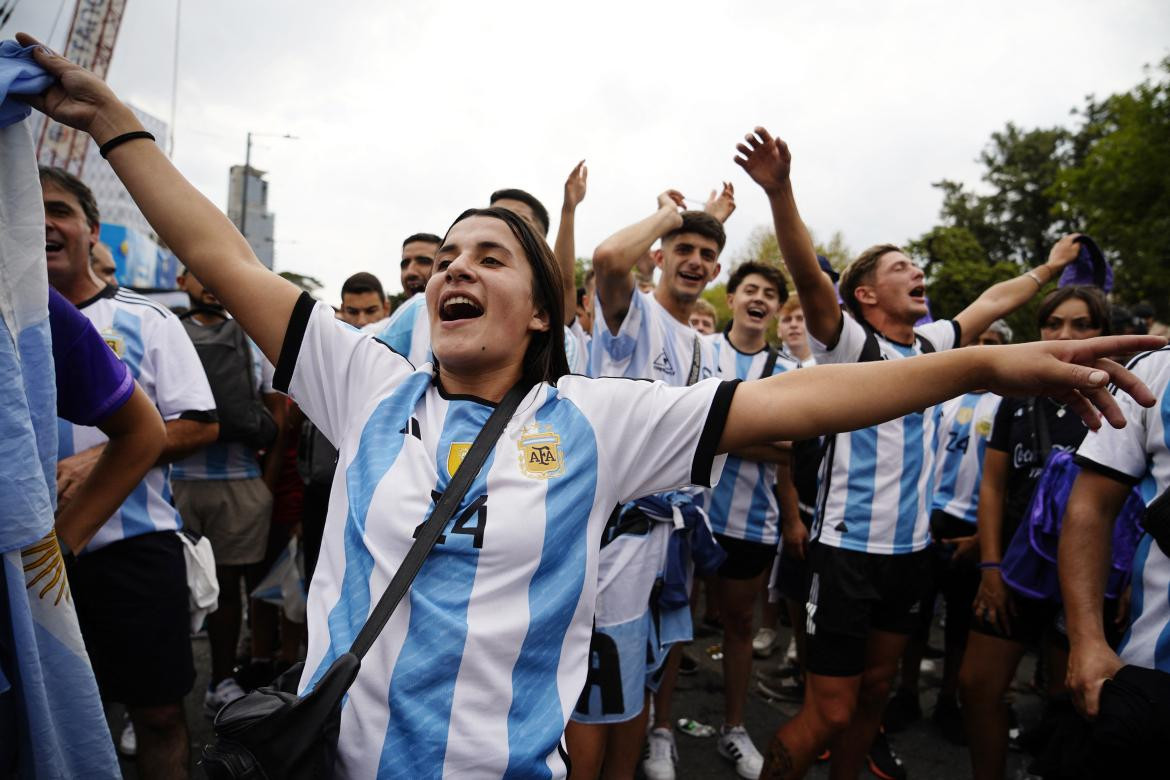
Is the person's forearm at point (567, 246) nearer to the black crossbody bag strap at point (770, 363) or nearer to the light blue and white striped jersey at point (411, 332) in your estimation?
the light blue and white striped jersey at point (411, 332)

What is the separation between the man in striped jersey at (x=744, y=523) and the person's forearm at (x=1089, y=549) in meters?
1.62

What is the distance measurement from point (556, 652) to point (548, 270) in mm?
983

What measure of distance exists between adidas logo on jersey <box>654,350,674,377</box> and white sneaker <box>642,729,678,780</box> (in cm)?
190

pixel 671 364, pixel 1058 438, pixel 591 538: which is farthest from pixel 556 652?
pixel 1058 438

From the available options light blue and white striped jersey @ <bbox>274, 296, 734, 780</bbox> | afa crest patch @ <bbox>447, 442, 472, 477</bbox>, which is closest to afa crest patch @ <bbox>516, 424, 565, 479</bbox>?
light blue and white striped jersey @ <bbox>274, 296, 734, 780</bbox>

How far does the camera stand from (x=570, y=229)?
350cm

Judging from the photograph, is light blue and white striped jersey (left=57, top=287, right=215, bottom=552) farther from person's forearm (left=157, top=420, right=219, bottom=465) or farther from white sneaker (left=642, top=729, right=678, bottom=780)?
white sneaker (left=642, top=729, right=678, bottom=780)

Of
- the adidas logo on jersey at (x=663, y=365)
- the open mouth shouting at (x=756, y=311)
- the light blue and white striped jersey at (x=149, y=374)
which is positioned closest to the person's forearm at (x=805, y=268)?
the adidas logo on jersey at (x=663, y=365)

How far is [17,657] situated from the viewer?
5.02ft

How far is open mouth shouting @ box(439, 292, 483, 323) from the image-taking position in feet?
5.67

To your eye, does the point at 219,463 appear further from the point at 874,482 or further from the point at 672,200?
the point at 874,482

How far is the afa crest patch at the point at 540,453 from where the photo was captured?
150 cm

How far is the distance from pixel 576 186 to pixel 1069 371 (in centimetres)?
269

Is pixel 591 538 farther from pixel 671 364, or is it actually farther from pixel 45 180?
pixel 45 180
